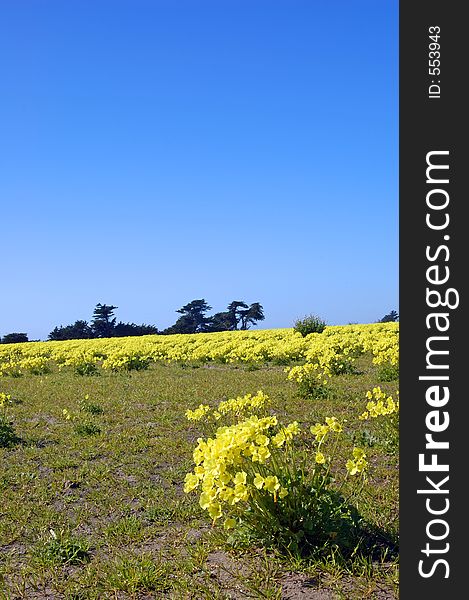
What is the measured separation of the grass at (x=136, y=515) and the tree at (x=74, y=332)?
40209mm

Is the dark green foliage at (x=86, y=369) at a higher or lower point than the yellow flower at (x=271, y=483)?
higher

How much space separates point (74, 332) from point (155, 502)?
154ft

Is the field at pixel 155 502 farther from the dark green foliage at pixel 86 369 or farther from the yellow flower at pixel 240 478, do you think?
the dark green foliage at pixel 86 369

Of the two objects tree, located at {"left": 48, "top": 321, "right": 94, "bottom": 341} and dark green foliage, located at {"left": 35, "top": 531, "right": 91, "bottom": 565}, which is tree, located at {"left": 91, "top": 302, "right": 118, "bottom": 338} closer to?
tree, located at {"left": 48, "top": 321, "right": 94, "bottom": 341}

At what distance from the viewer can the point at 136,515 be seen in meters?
5.41

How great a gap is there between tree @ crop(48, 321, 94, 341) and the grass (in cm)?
4021

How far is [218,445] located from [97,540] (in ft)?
5.85

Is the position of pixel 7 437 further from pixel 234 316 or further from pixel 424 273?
pixel 234 316

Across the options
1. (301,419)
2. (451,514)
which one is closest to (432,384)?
(451,514)

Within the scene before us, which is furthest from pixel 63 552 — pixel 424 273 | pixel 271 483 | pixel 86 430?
pixel 86 430

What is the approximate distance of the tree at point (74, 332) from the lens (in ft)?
164

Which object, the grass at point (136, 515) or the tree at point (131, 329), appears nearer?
the grass at point (136, 515)

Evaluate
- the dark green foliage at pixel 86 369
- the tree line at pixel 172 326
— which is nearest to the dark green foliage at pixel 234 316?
the tree line at pixel 172 326

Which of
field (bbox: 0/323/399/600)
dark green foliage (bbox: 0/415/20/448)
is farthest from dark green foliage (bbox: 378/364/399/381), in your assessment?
dark green foliage (bbox: 0/415/20/448)
